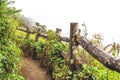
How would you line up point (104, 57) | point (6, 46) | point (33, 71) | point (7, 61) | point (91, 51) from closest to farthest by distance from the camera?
point (104, 57) < point (91, 51) < point (7, 61) < point (6, 46) < point (33, 71)

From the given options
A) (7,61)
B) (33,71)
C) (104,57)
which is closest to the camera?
(104,57)

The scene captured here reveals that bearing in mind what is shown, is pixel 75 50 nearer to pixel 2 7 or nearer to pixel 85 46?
pixel 85 46

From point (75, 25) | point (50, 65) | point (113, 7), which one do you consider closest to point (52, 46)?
point (50, 65)

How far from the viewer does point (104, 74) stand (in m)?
6.28

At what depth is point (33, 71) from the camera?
10.9 metres

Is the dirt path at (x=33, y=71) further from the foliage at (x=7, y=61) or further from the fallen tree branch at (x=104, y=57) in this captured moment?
the fallen tree branch at (x=104, y=57)

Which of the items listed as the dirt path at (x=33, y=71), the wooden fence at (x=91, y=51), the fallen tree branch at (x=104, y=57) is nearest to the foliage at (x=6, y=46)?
the wooden fence at (x=91, y=51)

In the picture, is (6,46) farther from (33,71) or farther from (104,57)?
(33,71)

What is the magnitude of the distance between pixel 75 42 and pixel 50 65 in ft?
8.09

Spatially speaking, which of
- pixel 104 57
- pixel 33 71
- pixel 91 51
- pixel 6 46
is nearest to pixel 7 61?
pixel 6 46

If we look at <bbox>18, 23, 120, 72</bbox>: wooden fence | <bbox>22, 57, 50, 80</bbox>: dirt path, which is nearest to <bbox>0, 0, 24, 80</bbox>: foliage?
<bbox>18, 23, 120, 72</bbox>: wooden fence

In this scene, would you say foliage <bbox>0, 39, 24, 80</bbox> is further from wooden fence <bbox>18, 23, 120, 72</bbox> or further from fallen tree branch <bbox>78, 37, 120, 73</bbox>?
fallen tree branch <bbox>78, 37, 120, 73</bbox>

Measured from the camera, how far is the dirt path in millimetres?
10000

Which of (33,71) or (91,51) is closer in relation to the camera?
(91,51)
